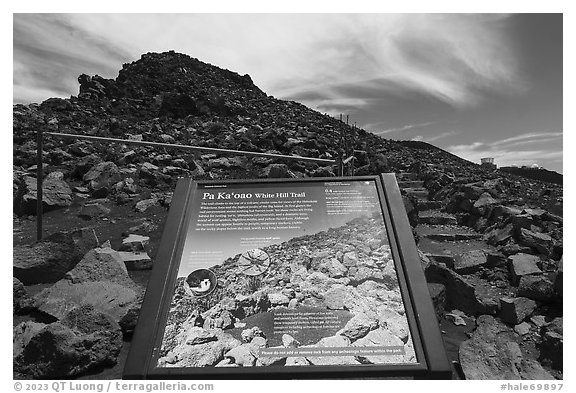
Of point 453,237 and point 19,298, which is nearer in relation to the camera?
point 19,298

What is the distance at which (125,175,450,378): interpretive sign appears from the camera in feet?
8.17

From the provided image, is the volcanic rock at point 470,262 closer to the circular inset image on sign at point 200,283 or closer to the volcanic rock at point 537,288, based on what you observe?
the volcanic rock at point 537,288

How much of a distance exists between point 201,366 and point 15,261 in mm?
3238

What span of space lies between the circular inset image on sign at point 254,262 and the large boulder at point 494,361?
187 centimetres

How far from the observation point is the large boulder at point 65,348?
3105 millimetres

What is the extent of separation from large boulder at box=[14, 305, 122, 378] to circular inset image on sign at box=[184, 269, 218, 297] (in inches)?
42.5

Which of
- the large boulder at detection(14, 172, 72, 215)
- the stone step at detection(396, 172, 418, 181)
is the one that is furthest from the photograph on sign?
the stone step at detection(396, 172, 418, 181)

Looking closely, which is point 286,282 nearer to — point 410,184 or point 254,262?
point 254,262

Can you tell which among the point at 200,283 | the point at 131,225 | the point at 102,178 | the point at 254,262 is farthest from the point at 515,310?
the point at 102,178

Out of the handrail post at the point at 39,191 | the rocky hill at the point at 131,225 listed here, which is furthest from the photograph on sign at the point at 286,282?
the handrail post at the point at 39,191

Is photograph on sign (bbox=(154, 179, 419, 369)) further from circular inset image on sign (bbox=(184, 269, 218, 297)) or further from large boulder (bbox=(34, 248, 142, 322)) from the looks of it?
large boulder (bbox=(34, 248, 142, 322))

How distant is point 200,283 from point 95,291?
1729 millimetres

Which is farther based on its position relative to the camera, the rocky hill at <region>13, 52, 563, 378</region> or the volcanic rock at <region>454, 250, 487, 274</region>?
the volcanic rock at <region>454, 250, 487, 274</region>

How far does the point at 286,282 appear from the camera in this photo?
2.92 meters
